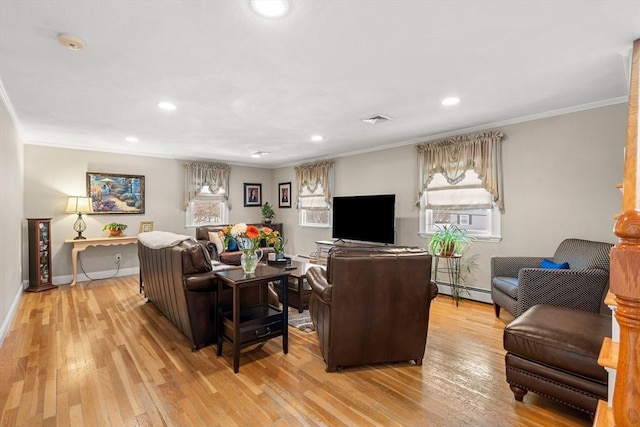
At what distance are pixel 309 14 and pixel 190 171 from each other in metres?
5.46

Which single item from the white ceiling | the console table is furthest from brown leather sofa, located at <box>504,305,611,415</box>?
the console table

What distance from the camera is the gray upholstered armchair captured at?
267 cm

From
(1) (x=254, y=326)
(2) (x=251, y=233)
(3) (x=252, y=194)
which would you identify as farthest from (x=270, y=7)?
(3) (x=252, y=194)

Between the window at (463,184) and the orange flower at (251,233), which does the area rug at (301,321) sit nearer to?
the orange flower at (251,233)

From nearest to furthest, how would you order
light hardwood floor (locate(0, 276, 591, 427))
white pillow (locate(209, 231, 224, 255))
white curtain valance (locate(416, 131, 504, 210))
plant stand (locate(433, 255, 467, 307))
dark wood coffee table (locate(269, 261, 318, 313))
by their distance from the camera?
light hardwood floor (locate(0, 276, 591, 427)), dark wood coffee table (locate(269, 261, 318, 313)), white curtain valance (locate(416, 131, 504, 210)), plant stand (locate(433, 255, 467, 307)), white pillow (locate(209, 231, 224, 255))

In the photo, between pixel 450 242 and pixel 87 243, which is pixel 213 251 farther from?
pixel 450 242

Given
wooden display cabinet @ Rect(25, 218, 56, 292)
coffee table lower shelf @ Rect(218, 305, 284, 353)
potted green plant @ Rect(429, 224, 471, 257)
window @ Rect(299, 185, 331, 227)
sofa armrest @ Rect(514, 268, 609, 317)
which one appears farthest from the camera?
window @ Rect(299, 185, 331, 227)

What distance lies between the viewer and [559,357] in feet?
6.03

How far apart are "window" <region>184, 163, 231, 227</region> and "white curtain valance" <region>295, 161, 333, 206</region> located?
1.67 meters

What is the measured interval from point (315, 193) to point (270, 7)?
16.8ft

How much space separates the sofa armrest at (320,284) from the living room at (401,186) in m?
1.41

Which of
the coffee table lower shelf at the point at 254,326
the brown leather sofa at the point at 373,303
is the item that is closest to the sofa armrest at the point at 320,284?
the brown leather sofa at the point at 373,303

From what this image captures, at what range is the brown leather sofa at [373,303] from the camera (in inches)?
91.2

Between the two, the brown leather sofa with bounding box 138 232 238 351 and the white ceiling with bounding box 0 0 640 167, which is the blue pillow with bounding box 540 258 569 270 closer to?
the white ceiling with bounding box 0 0 640 167
